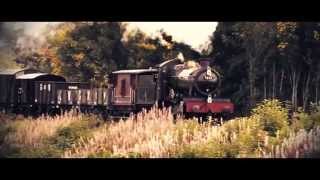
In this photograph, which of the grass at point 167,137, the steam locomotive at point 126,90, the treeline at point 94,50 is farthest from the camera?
the steam locomotive at point 126,90

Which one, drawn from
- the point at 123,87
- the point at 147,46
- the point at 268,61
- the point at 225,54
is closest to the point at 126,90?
the point at 123,87

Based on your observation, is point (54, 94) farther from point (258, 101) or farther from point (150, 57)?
point (258, 101)

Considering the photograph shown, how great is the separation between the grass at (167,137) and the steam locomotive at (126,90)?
154 mm

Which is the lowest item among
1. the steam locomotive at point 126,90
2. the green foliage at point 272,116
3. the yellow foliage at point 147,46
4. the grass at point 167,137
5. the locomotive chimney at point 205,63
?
the grass at point 167,137

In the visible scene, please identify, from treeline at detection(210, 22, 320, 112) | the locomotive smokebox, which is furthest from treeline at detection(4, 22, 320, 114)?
the locomotive smokebox

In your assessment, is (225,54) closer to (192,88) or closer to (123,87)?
(192,88)

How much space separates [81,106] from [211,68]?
5.42 ft

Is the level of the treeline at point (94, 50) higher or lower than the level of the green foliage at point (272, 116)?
higher

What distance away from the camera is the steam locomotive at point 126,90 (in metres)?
8.65

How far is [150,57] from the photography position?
8.71 metres

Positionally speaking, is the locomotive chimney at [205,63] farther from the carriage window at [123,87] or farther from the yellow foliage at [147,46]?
the carriage window at [123,87]

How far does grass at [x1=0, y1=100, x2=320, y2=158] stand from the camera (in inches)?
326

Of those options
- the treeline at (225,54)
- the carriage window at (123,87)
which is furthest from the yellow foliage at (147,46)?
the carriage window at (123,87)
